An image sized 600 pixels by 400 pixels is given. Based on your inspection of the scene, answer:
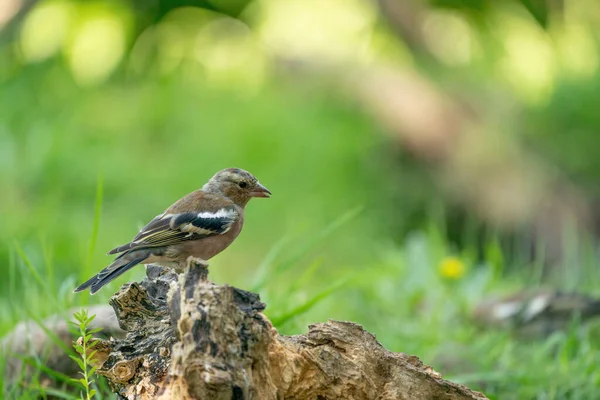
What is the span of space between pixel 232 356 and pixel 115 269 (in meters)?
1.43

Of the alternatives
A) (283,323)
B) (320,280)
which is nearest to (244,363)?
(283,323)

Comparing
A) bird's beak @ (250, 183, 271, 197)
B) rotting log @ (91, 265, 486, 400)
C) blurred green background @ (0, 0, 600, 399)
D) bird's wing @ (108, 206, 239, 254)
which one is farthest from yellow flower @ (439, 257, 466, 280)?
rotting log @ (91, 265, 486, 400)

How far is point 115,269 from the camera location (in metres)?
3.91

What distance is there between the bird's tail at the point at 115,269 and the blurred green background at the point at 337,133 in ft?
5.64

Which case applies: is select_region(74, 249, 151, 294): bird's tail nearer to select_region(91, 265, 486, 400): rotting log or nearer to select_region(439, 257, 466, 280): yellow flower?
select_region(91, 265, 486, 400): rotting log

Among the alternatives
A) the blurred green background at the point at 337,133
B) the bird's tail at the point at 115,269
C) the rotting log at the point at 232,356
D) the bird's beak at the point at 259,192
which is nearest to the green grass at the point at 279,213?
the blurred green background at the point at 337,133

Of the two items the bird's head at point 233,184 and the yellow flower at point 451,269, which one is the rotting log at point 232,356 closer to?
the bird's head at point 233,184

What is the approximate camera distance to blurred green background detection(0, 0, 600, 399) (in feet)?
23.7

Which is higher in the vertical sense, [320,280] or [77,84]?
[77,84]

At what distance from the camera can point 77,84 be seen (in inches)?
413

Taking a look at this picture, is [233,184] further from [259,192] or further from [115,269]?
[115,269]

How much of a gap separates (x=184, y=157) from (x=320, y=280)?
315 centimetres

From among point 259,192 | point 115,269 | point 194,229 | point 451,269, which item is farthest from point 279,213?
point 115,269

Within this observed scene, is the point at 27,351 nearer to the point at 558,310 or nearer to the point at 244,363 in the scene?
the point at 244,363
